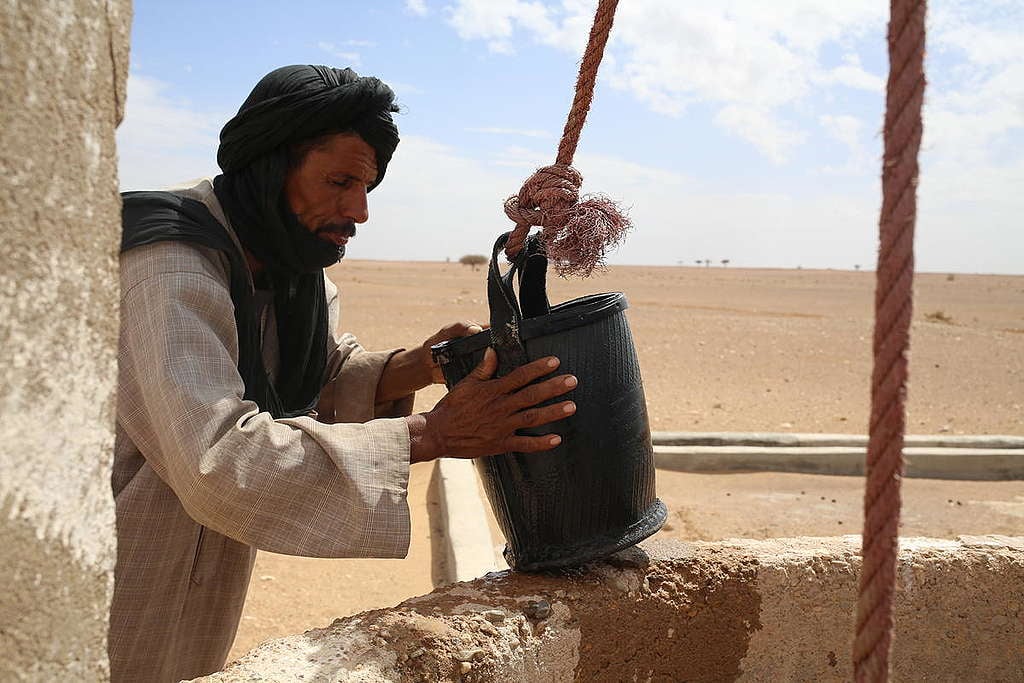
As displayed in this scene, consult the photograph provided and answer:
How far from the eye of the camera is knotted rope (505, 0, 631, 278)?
1.90 m

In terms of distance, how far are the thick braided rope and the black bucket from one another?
0.89 m

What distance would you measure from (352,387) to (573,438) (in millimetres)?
1140

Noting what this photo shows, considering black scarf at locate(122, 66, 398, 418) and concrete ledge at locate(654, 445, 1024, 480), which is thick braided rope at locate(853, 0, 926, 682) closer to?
black scarf at locate(122, 66, 398, 418)

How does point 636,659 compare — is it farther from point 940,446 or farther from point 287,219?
point 940,446

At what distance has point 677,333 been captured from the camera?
14.5 metres

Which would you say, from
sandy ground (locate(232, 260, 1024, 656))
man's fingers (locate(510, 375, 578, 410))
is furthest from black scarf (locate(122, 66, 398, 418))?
sandy ground (locate(232, 260, 1024, 656))

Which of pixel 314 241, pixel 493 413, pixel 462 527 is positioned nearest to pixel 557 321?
pixel 493 413

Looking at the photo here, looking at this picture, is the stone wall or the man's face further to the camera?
the man's face

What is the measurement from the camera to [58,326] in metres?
0.84

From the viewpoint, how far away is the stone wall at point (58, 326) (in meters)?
0.78

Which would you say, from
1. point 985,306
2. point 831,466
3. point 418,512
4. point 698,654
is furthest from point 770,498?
point 985,306

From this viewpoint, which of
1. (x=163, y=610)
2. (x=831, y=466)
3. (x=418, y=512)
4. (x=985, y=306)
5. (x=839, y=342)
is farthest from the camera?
(x=985, y=306)

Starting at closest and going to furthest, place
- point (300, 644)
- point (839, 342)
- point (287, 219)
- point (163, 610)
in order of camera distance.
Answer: point (300, 644), point (163, 610), point (287, 219), point (839, 342)

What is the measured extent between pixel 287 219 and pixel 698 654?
1.59 metres
